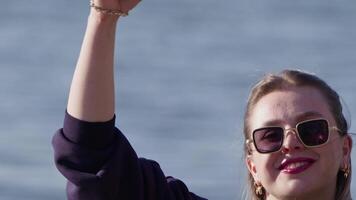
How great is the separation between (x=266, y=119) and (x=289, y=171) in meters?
0.39

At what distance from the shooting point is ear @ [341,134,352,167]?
27.4 ft

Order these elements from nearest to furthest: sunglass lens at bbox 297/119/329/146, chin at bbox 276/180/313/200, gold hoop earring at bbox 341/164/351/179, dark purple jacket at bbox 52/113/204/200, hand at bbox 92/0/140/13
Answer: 1. hand at bbox 92/0/140/13
2. dark purple jacket at bbox 52/113/204/200
3. chin at bbox 276/180/313/200
4. sunglass lens at bbox 297/119/329/146
5. gold hoop earring at bbox 341/164/351/179

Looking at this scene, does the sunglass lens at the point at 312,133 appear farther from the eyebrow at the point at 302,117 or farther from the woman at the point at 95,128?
the woman at the point at 95,128

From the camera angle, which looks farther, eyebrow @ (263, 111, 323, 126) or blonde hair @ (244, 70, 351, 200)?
blonde hair @ (244, 70, 351, 200)

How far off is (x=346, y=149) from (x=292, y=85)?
0.52m

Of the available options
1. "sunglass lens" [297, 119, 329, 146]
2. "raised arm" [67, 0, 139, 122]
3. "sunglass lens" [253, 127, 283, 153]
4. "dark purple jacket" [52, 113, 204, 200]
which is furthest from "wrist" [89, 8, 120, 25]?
"sunglass lens" [297, 119, 329, 146]

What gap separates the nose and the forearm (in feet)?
3.63

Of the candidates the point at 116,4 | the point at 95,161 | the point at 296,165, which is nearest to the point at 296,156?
the point at 296,165

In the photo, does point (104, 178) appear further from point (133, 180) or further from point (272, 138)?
point (272, 138)

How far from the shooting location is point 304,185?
26.2 ft

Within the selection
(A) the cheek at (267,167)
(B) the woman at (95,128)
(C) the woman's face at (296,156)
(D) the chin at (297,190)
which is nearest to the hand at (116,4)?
(B) the woman at (95,128)

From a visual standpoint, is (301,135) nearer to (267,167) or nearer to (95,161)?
(267,167)

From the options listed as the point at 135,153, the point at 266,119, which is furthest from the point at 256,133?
the point at 135,153

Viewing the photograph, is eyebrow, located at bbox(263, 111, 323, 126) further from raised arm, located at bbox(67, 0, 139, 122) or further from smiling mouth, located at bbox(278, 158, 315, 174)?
raised arm, located at bbox(67, 0, 139, 122)
